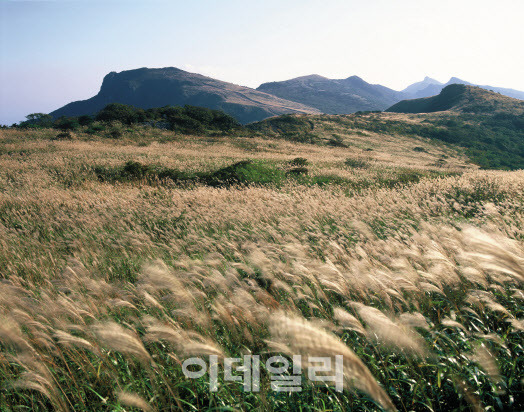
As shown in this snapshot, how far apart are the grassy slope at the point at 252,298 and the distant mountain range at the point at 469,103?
302ft

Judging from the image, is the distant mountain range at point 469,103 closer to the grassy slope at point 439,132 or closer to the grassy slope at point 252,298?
the grassy slope at point 439,132

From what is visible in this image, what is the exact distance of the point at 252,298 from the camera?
257cm

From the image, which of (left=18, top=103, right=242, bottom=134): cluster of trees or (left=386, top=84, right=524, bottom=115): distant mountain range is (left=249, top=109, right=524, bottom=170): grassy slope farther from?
(left=18, top=103, right=242, bottom=134): cluster of trees

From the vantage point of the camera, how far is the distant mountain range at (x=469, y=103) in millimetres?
80312

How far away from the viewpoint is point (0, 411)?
2146 mm

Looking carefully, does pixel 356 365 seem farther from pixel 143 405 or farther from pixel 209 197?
pixel 209 197

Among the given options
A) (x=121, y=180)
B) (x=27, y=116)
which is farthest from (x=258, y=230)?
(x=27, y=116)

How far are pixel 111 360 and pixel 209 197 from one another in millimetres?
7782

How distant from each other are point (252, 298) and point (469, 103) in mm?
116221

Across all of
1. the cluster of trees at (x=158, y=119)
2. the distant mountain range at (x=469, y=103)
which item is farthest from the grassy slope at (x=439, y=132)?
the cluster of trees at (x=158, y=119)

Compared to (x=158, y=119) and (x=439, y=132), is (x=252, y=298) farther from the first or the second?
(x=439, y=132)

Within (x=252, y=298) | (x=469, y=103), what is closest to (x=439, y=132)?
(x=469, y=103)

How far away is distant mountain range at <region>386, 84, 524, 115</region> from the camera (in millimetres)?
80312

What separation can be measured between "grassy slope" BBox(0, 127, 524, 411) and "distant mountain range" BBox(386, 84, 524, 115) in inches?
Answer: 3618
